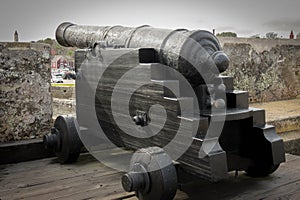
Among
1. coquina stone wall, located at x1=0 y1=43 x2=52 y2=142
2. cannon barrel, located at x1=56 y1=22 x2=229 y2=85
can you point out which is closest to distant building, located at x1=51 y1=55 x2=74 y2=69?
coquina stone wall, located at x1=0 y1=43 x2=52 y2=142

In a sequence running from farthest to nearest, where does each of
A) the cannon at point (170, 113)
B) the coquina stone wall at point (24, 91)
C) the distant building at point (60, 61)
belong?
the distant building at point (60, 61), the coquina stone wall at point (24, 91), the cannon at point (170, 113)

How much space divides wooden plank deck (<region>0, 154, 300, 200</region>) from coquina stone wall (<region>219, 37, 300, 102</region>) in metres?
2.63

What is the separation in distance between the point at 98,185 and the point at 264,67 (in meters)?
3.92

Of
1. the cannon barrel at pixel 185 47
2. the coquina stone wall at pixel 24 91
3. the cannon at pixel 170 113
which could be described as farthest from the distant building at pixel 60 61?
the cannon barrel at pixel 185 47

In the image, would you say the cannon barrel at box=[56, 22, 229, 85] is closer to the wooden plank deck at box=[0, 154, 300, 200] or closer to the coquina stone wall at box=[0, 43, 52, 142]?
the wooden plank deck at box=[0, 154, 300, 200]

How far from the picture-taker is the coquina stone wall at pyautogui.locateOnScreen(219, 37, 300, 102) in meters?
5.57

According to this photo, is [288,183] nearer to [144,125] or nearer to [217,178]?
[217,178]

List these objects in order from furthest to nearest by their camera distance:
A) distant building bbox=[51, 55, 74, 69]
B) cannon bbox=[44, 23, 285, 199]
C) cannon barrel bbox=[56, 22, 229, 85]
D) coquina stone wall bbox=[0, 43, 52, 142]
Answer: distant building bbox=[51, 55, 74, 69], coquina stone wall bbox=[0, 43, 52, 142], cannon barrel bbox=[56, 22, 229, 85], cannon bbox=[44, 23, 285, 199]

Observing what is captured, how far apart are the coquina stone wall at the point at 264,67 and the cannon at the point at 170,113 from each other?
2831 mm

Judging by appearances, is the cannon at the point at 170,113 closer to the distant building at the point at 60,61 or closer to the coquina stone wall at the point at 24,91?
the coquina stone wall at the point at 24,91

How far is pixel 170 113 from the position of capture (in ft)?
7.63

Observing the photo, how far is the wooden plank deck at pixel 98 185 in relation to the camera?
2461mm

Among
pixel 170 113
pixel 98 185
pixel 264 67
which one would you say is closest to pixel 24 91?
pixel 98 185

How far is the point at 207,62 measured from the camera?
2363 mm
